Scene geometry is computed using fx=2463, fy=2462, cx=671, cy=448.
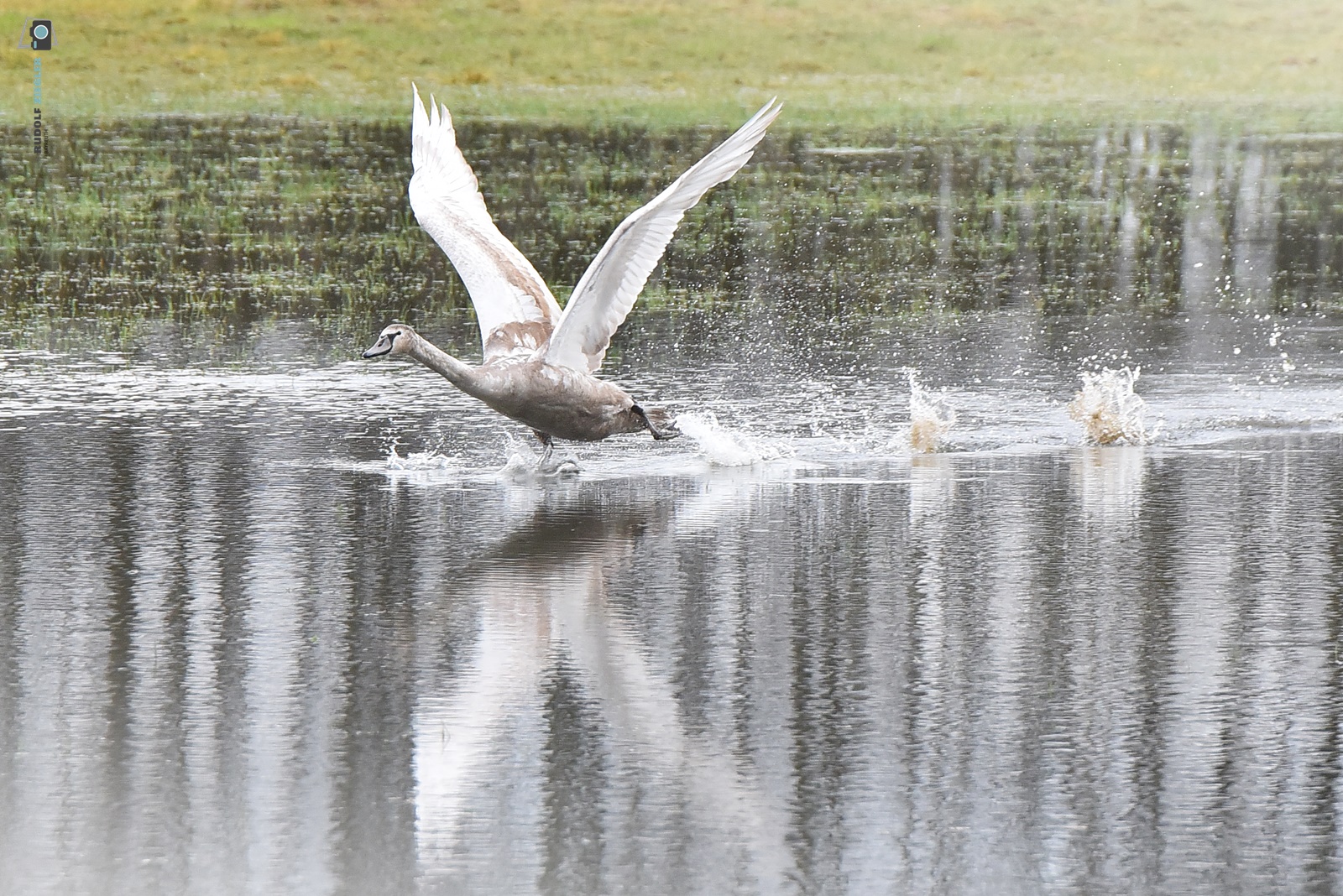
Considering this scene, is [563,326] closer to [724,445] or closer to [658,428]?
[658,428]

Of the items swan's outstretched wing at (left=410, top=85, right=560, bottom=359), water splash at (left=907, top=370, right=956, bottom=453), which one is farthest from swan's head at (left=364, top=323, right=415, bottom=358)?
water splash at (left=907, top=370, right=956, bottom=453)

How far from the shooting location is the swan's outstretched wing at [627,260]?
10.4 meters

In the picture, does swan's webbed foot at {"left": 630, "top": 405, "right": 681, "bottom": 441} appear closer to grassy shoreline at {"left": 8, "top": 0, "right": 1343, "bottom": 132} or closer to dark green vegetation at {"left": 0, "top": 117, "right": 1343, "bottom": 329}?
dark green vegetation at {"left": 0, "top": 117, "right": 1343, "bottom": 329}

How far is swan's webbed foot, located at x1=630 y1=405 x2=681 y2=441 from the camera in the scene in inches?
435

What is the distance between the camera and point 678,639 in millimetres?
7770

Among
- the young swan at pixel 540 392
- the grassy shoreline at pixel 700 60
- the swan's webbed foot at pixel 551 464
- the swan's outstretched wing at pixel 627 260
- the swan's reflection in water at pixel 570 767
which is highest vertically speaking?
the grassy shoreline at pixel 700 60

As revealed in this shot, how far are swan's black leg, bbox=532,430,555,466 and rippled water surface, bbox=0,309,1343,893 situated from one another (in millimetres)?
181

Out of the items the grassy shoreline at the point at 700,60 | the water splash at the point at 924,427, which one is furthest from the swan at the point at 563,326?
the grassy shoreline at the point at 700,60

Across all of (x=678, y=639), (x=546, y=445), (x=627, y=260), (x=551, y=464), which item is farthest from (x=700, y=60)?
(x=678, y=639)

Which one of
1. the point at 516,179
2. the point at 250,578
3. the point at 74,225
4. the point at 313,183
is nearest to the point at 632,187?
the point at 516,179

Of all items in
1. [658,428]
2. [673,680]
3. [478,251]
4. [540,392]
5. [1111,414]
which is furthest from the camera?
[478,251]

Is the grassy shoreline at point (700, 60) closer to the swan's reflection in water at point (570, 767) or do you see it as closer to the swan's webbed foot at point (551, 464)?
the swan's webbed foot at point (551, 464)

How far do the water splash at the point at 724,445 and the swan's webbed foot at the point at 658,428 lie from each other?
45mm

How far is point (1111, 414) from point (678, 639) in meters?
4.29
